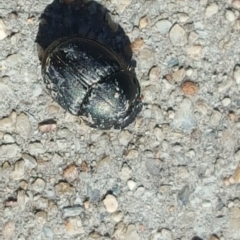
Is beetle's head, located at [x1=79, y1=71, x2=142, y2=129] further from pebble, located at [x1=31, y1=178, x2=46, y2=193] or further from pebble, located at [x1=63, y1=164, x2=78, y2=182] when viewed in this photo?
pebble, located at [x1=31, y1=178, x2=46, y2=193]

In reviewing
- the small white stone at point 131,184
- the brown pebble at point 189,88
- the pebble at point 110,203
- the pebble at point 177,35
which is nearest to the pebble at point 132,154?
the small white stone at point 131,184

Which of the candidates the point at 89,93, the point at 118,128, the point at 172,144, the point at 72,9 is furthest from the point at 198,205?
the point at 72,9

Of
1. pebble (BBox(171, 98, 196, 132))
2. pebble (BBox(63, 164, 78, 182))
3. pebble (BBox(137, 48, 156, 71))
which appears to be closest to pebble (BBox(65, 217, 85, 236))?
pebble (BBox(63, 164, 78, 182))

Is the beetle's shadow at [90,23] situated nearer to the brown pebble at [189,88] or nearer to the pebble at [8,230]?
the brown pebble at [189,88]

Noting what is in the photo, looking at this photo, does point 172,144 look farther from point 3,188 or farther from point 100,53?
point 3,188

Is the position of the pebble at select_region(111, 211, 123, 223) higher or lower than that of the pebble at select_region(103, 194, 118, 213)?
lower

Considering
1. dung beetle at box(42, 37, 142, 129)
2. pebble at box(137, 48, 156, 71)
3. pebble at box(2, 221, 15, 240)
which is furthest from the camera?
pebble at box(137, 48, 156, 71)

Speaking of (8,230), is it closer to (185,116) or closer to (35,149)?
(35,149)

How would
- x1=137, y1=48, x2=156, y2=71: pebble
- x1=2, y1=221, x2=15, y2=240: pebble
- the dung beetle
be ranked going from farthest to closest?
1. x1=137, y1=48, x2=156, y2=71: pebble
2. x1=2, y1=221, x2=15, y2=240: pebble
3. the dung beetle
